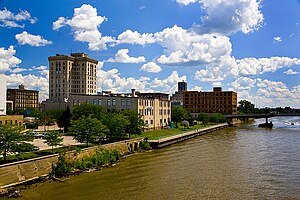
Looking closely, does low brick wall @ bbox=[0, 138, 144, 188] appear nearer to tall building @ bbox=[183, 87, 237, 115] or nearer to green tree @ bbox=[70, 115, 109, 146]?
green tree @ bbox=[70, 115, 109, 146]

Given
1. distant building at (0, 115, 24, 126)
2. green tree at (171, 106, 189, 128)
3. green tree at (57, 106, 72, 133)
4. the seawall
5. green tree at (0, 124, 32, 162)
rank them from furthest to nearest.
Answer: green tree at (171, 106, 189, 128), green tree at (57, 106, 72, 133), the seawall, distant building at (0, 115, 24, 126), green tree at (0, 124, 32, 162)

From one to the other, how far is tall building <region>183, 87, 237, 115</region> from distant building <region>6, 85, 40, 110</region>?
83335 millimetres

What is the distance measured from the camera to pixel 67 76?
191 m

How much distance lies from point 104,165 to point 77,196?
38.2 ft

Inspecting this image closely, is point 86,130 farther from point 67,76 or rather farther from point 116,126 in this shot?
point 67,76

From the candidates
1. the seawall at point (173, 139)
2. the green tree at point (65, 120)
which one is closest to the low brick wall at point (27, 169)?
the seawall at point (173, 139)

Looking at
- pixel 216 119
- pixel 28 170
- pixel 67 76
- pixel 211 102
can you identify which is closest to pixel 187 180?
pixel 28 170

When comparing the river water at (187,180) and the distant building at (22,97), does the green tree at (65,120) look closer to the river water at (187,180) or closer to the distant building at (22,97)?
the river water at (187,180)

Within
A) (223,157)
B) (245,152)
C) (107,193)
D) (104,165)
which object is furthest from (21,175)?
(245,152)

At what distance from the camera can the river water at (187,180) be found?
26.5 m

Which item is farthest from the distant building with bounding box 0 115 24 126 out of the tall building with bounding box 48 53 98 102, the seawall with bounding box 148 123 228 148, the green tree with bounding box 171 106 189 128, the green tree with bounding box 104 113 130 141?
the tall building with bounding box 48 53 98 102

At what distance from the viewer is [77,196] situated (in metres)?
26.0

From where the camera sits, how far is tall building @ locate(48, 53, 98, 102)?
192m

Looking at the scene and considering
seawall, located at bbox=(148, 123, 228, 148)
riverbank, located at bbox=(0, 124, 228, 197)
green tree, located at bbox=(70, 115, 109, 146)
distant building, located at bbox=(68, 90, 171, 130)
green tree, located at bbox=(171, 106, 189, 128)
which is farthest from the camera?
green tree, located at bbox=(171, 106, 189, 128)
